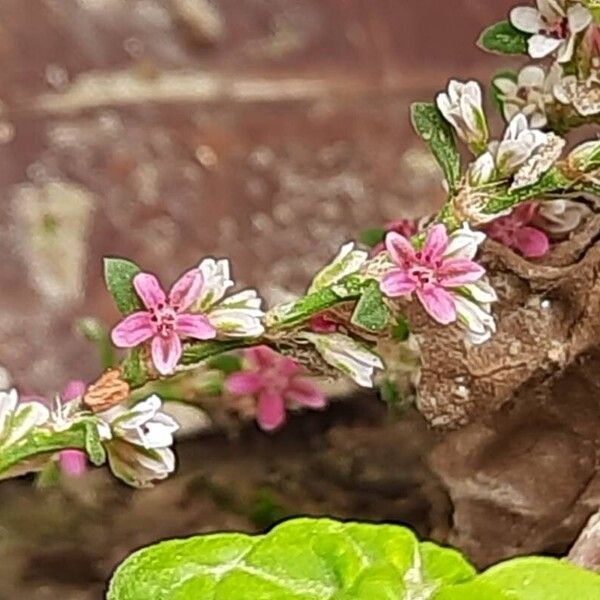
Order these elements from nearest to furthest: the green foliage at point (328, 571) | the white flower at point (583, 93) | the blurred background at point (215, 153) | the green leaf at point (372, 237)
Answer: the green foliage at point (328, 571) → the white flower at point (583, 93) → the green leaf at point (372, 237) → the blurred background at point (215, 153)

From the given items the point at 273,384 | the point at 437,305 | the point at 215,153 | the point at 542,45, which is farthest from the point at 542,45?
the point at 215,153

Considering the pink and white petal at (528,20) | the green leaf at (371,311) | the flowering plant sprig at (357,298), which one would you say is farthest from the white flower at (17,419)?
the pink and white petal at (528,20)

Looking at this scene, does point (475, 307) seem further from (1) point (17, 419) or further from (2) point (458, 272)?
(1) point (17, 419)

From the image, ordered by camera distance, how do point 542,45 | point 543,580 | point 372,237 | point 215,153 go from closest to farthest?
point 543,580
point 542,45
point 372,237
point 215,153

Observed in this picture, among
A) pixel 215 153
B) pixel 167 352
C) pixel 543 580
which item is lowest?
pixel 543 580

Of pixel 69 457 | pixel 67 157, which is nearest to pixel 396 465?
pixel 69 457

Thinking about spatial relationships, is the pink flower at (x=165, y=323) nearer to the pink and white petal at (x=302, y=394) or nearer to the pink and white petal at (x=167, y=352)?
the pink and white petal at (x=167, y=352)

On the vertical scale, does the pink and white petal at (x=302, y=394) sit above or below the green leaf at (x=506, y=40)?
below

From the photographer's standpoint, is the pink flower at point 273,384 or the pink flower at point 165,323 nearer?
the pink flower at point 165,323
